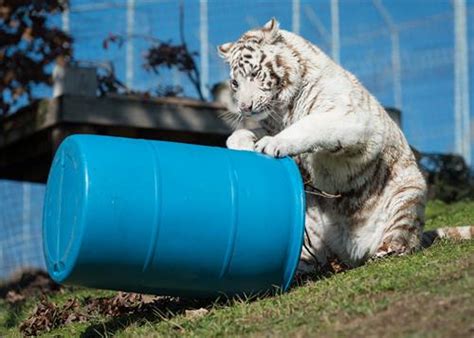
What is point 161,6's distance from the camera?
12.9 metres

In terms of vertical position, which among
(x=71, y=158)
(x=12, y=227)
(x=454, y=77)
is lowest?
(x=12, y=227)

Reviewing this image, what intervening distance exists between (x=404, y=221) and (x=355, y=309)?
5.43ft

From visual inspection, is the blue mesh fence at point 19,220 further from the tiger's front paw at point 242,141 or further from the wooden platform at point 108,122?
the tiger's front paw at point 242,141

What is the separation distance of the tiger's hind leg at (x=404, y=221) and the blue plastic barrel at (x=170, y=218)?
0.84 m

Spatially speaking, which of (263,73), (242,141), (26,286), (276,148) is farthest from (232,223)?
(26,286)

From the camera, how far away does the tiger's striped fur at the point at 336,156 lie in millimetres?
6012

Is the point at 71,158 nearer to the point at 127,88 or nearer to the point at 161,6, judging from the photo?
the point at 127,88

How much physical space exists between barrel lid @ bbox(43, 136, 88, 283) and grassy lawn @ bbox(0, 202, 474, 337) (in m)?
0.52

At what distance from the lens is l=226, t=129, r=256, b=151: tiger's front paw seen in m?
6.04

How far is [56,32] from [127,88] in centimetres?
95

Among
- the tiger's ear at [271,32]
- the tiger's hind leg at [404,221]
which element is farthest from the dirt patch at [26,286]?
the tiger's hind leg at [404,221]

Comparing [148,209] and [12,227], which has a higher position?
[148,209]

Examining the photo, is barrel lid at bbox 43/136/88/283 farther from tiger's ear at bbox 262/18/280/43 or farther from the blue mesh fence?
the blue mesh fence

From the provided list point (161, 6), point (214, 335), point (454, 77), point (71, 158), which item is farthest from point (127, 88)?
point (214, 335)
